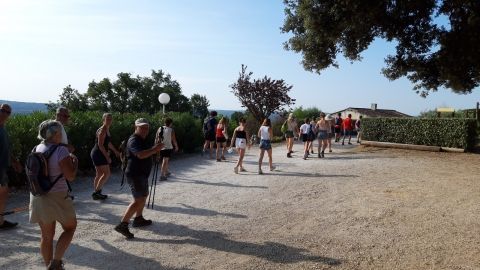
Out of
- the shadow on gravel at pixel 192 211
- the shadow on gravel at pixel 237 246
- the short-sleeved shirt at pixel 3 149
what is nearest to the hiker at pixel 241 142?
the shadow on gravel at pixel 192 211

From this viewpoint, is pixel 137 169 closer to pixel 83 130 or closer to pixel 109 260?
pixel 109 260

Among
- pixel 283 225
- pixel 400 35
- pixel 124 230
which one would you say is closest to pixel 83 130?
pixel 124 230

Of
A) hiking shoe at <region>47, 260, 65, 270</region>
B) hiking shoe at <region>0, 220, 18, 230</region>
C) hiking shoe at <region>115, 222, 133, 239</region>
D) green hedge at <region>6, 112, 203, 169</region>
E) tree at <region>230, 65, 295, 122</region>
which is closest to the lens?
hiking shoe at <region>47, 260, 65, 270</region>

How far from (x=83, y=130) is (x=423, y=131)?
13.5 metres

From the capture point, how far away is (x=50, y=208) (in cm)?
470

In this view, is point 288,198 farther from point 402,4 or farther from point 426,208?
point 402,4

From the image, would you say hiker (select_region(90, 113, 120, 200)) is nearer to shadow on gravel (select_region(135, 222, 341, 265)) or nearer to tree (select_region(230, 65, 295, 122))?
shadow on gravel (select_region(135, 222, 341, 265))

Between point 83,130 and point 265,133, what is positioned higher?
point 265,133

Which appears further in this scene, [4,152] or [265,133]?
[265,133]

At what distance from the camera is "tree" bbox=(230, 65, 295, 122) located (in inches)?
1232

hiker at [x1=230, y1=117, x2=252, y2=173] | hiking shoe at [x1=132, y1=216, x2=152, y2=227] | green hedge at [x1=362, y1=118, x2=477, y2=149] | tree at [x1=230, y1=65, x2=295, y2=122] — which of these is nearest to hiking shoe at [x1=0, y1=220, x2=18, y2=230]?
hiking shoe at [x1=132, y1=216, x2=152, y2=227]

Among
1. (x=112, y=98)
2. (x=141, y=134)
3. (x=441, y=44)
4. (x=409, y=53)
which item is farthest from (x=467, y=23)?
(x=112, y=98)

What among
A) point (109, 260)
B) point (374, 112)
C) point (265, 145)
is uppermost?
point (374, 112)

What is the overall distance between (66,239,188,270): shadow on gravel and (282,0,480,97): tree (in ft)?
32.8
